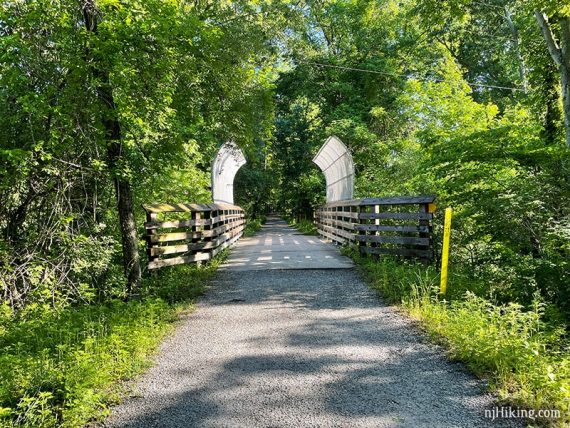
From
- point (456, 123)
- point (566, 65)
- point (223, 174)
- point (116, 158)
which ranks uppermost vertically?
point (566, 65)

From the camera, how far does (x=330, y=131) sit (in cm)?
2033

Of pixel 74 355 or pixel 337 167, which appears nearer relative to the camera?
pixel 74 355

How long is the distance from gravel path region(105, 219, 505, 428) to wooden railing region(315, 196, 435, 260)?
2343mm

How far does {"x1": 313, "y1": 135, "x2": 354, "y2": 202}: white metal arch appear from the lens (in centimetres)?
1351

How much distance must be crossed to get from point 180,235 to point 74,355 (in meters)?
4.17

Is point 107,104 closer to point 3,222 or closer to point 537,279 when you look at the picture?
point 3,222

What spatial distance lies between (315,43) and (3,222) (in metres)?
23.8

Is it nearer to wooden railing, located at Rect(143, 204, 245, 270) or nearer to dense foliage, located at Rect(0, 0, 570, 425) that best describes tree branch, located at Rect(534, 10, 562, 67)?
dense foliage, located at Rect(0, 0, 570, 425)

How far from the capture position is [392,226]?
7.96 meters

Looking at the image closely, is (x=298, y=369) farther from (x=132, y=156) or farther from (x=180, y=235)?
(x=180, y=235)

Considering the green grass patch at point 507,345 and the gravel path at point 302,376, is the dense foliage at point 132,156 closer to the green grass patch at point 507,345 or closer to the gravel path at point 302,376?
the green grass patch at point 507,345

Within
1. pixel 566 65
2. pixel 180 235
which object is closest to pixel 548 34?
pixel 566 65

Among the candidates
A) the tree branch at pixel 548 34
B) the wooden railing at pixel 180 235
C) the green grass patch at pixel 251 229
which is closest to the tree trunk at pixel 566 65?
the tree branch at pixel 548 34

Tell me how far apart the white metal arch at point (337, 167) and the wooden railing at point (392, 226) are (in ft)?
5.65
